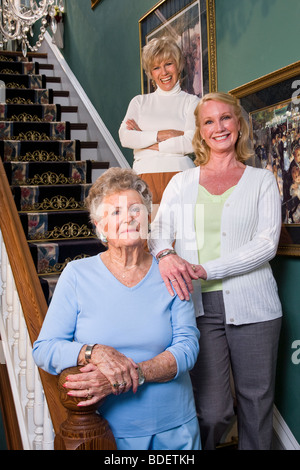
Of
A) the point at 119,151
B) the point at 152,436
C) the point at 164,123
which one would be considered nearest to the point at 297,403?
the point at 152,436

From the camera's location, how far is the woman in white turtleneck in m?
2.50

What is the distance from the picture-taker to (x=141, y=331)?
1.43 metres

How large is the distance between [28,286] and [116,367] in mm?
588

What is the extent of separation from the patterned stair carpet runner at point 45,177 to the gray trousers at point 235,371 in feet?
3.72

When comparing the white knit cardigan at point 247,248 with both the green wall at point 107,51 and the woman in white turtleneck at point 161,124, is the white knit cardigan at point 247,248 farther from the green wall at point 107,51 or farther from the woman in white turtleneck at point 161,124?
the green wall at point 107,51

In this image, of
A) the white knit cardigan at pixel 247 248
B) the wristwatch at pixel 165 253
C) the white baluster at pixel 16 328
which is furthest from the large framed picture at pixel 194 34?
the white baluster at pixel 16 328

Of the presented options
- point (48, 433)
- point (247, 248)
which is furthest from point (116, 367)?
point (247, 248)

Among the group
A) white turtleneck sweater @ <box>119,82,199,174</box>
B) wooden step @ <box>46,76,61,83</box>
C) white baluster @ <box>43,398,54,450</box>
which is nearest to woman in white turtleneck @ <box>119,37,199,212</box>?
white turtleneck sweater @ <box>119,82,199,174</box>

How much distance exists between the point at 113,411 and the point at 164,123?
1.55m

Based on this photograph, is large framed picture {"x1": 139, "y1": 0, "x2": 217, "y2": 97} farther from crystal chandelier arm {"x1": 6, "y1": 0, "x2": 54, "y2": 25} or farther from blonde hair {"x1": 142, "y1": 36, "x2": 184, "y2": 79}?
crystal chandelier arm {"x1": 6, "y1": 0, "x2": 54, "y2": 25}

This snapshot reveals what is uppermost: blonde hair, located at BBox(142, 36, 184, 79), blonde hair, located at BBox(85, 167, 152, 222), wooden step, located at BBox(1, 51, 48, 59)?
wooden step, located at BBox(1, 51, 48, 59)

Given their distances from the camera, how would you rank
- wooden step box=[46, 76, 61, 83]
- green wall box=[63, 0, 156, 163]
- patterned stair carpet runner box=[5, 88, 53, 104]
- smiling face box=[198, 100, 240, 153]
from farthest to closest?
wooden step box=[46, 76, 61, 83], patterned stair carpet runner box=[5, 88, 53, 104], green wall box=[63, 0, 156, 163], smiling face box=[198, 100, 240, 153]

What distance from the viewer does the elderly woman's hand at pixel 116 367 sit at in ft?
4.15

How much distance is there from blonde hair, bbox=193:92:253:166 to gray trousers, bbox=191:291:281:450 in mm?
530
